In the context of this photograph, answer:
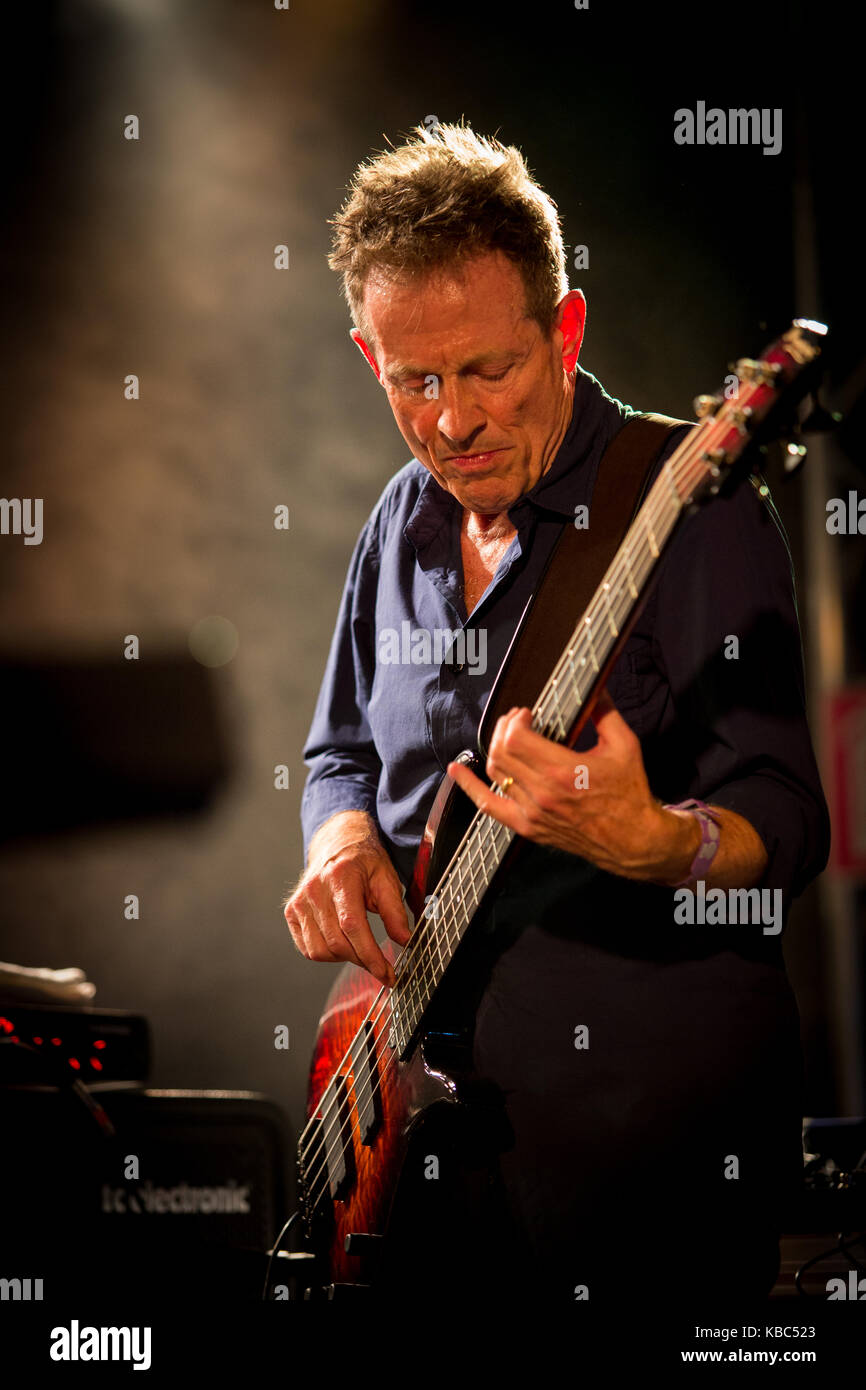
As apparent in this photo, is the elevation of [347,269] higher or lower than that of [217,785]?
higher

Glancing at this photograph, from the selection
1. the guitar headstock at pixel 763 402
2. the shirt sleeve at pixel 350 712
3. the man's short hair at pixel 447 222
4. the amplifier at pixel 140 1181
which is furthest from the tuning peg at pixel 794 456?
the amplifier at pixel 140 1181

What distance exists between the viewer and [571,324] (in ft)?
6.15

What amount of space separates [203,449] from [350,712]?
2.06 m

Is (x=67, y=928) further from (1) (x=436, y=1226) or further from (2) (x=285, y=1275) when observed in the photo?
(1) (x=436, y=1226)

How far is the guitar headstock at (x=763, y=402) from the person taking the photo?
1281 mm

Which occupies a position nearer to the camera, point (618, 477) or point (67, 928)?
point (618, 477)

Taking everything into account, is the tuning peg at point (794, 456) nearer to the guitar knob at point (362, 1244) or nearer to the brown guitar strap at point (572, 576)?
the brown guitar strap at point (572, 576)

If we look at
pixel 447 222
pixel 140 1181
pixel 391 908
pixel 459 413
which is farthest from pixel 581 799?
pixel 140 1181

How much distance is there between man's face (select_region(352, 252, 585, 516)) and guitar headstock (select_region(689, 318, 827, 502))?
51 cm

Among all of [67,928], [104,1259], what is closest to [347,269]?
[104,1259]

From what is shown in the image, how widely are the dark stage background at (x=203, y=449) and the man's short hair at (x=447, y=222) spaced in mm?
2090

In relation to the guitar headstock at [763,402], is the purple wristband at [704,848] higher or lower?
lower

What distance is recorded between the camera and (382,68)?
376cm

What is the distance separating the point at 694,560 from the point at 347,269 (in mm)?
759
